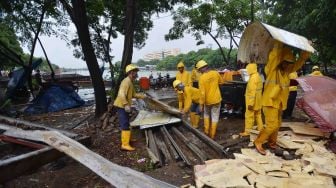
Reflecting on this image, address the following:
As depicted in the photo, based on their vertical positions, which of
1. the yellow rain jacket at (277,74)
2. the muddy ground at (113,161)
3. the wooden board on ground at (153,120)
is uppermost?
the yellow rain jacket at (277,74)

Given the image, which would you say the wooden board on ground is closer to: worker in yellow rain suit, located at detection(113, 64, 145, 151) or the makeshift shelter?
worker in yellow rain suit, located at detection(113, 64, 145, 151)

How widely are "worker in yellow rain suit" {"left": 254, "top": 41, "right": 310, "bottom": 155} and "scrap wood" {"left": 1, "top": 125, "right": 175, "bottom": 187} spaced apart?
2533 millimetres

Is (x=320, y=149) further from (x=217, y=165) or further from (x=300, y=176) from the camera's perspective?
(x=217, y=165)

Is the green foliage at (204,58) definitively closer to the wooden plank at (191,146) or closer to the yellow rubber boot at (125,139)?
the wooden plank at (191,146)

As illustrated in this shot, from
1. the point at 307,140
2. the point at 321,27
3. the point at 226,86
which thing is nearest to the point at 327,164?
the point at 307,140

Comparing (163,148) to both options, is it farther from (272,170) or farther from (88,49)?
(88,49)

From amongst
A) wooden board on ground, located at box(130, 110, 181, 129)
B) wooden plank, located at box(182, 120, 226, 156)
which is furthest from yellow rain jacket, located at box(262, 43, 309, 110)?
wooden board on ground, located at box(130, 110, 181, 129)

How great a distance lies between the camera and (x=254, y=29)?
20.0ft

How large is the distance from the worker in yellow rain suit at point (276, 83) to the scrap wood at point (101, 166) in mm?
2533

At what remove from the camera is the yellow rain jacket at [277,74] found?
5.75m

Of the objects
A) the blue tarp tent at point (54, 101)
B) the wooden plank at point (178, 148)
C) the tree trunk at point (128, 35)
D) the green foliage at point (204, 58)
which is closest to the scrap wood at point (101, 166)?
the wooden plank at point (178, 148)

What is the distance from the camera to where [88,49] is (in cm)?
926

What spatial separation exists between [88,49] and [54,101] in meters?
5.87

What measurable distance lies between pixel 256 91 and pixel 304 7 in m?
10.9
